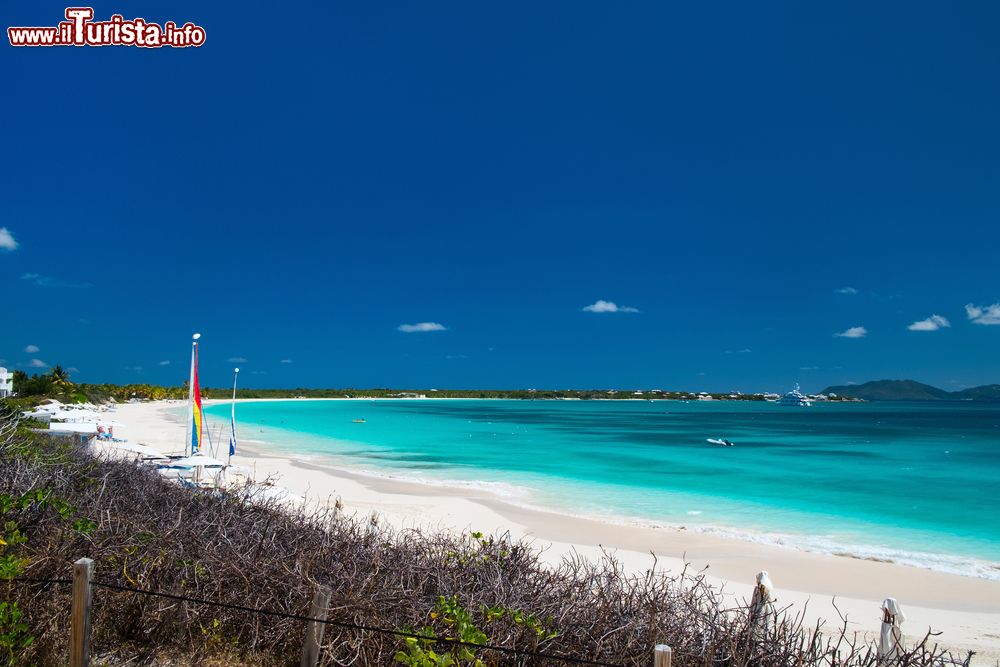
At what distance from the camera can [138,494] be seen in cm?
654

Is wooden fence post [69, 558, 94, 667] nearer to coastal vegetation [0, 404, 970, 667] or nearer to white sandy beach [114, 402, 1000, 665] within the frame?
coastal vegetation [0, 404, 970, 667]

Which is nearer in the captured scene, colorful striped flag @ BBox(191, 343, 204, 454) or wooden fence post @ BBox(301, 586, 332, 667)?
wooden fence post @ BBox(301, 586, 332, 667)

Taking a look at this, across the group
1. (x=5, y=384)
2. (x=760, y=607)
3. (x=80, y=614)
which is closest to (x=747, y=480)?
(x=760, y=607)

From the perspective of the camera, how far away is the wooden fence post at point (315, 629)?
3887 millimetres

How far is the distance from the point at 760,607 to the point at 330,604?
123 inches

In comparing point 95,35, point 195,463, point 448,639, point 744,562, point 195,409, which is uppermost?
point 95,35

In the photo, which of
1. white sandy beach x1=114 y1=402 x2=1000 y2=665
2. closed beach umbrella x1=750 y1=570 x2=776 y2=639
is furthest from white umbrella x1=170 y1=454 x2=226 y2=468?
closed beach umbrella x1=750 y1=570 x2=776 y2=639

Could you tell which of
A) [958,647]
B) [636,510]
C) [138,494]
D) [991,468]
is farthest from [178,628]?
[991,468]

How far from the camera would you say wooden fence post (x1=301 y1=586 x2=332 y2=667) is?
389 centimetres

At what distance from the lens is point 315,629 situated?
3893 millimetres

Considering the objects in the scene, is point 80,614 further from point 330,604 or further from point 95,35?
point 95,35

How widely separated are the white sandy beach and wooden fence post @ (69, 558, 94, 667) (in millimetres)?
4383

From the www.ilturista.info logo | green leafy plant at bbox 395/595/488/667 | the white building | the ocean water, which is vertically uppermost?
the www.ilturista.info logo

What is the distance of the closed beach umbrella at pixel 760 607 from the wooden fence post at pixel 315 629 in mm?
2848
